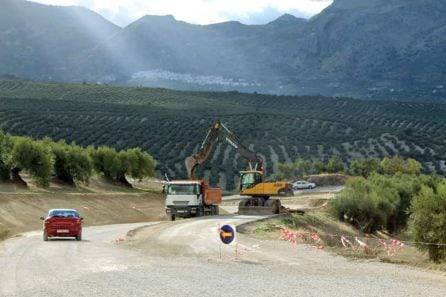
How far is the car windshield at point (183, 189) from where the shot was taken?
1897 inches

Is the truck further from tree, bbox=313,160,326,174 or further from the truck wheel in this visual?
tree, bbox=313,160,326,174

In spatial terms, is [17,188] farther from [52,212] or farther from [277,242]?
[277,242]

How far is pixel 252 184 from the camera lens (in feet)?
170

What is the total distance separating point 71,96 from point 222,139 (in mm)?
106388

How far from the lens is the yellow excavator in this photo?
50125 millimetres

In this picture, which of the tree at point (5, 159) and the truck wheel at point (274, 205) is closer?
the truck wheel at point (274, 205)

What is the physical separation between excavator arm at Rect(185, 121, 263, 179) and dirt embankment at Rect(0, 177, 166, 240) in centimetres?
796

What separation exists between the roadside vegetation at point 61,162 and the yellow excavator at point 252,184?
18909 millimetres

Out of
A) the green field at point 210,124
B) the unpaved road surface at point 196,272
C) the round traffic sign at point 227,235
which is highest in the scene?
the green field at point 210,124

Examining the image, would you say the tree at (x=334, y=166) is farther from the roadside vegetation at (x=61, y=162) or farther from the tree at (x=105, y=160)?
the tree at (x=105, y=160)

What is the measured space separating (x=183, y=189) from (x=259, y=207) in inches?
244

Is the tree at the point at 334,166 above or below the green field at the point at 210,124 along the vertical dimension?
below

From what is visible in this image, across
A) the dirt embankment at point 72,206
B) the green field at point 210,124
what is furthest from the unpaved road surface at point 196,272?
the green field at point 210,124

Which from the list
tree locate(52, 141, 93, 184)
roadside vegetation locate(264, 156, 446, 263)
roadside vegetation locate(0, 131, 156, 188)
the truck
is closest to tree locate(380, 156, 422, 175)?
roadside vegetation locate(264, 156, 446, 263)
